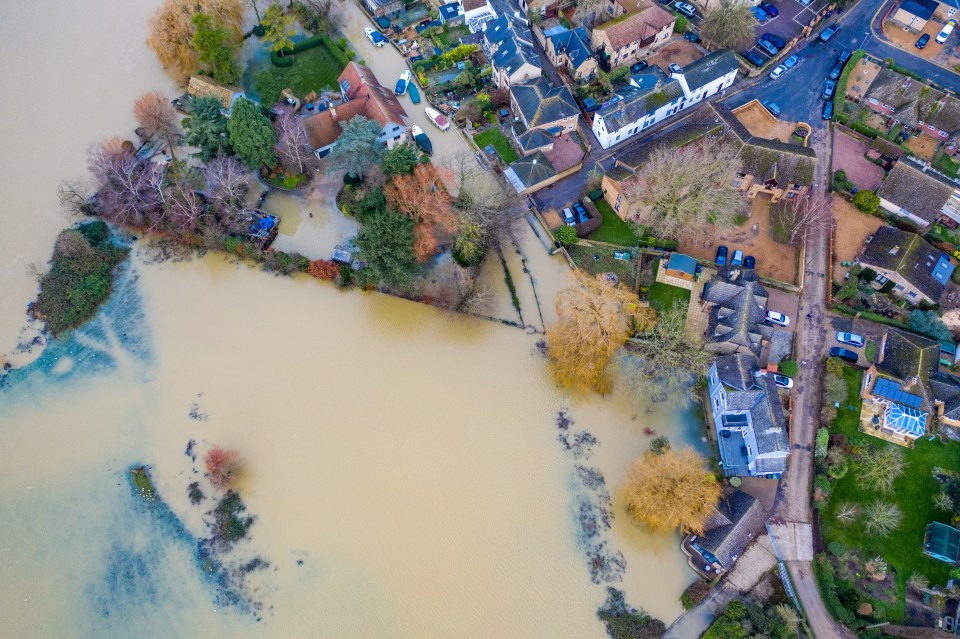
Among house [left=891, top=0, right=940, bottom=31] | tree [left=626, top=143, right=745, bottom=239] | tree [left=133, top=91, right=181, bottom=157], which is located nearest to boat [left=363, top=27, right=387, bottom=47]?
tree [left=133, top=91, right=181, bottom=157]

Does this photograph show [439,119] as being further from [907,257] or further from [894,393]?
[894,393]

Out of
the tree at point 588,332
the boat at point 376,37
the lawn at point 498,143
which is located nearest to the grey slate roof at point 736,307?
the tree at point 588,332

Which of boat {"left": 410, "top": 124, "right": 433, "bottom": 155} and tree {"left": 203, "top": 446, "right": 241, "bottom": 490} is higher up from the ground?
boat {"left": 410, "top": 124, "right": 433, "bottom": 155}

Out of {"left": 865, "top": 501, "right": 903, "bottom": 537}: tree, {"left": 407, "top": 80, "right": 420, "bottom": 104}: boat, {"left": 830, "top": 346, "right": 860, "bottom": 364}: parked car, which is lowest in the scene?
{"left": 865, "top": 501, "right": 903, "bottom": 537}: tree

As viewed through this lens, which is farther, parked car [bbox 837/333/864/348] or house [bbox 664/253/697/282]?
house [bbox 664/253/697/282]

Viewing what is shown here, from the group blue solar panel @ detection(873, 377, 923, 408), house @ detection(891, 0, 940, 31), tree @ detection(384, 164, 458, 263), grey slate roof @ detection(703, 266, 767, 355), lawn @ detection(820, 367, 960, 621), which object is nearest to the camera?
lawn @ detection(820, 367, 960, 621)

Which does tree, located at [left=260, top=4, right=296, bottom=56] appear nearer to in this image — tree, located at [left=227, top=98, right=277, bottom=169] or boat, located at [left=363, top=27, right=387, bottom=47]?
boat, located at [left=363, top=27, right=387, bottom=47]

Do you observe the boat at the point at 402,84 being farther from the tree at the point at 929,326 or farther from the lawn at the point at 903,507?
the tree at the point at 929,326
